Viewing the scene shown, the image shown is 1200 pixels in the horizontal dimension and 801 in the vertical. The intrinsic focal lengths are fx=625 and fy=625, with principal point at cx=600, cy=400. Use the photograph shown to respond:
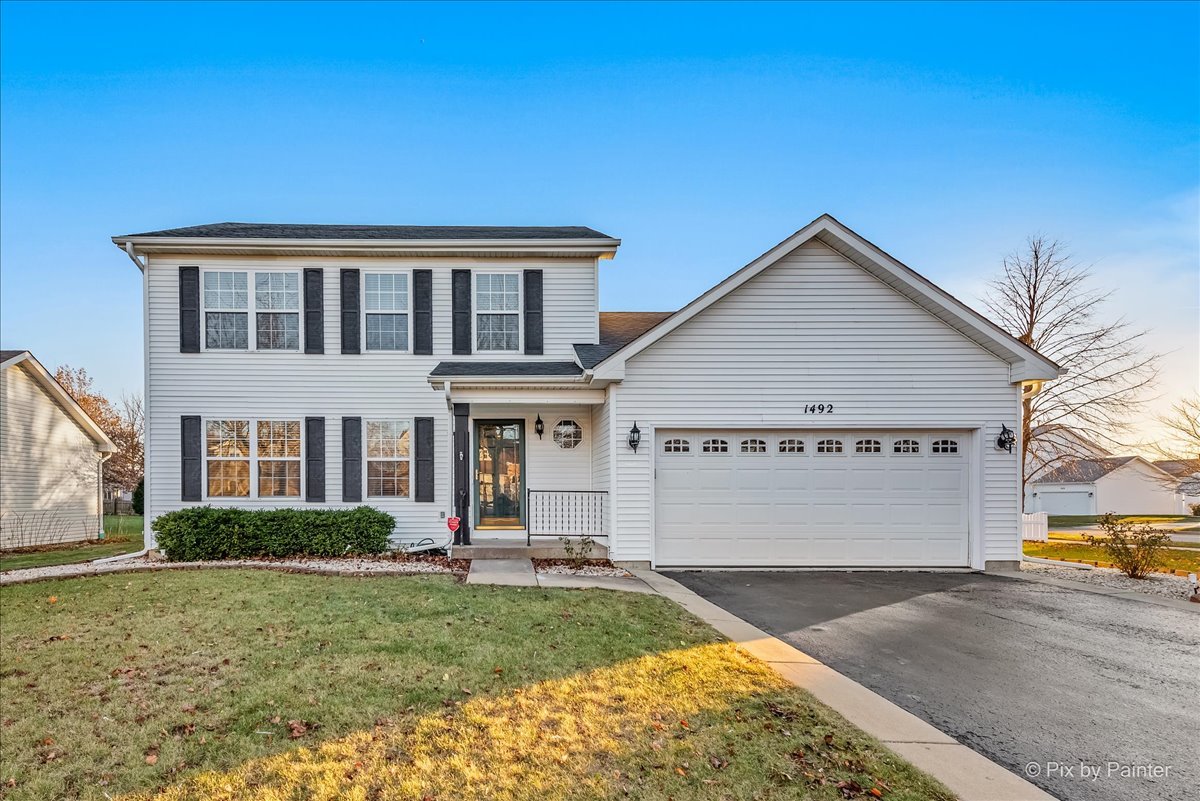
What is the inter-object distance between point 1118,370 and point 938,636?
19293 millimetres

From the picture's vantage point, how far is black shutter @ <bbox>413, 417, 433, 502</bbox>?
42.9 feet

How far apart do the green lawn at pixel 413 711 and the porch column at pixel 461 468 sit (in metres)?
4.40

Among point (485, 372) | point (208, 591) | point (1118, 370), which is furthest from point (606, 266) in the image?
point (1118, 370)

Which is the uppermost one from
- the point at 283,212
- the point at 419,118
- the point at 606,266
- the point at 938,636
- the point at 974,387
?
the point at 419,118

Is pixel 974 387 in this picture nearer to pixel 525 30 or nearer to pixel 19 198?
pixel 525 30

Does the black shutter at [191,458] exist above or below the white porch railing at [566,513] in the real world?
above

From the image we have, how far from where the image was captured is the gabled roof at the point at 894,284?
10.9 m

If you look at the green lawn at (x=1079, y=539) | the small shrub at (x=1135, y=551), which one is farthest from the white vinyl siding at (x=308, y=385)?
the green lawn at (x=1079, y=539)

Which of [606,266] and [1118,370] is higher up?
[606,266]

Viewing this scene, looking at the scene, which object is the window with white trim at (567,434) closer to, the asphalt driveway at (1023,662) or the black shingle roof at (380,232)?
the black shingle roof at (380,232)

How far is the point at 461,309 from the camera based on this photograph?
13.4 m

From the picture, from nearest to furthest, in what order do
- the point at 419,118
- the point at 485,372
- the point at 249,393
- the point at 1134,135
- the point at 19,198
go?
the point at 485,372, the point at 249,393, the point at 1134,135, the point at 419,118, the point at 19,198

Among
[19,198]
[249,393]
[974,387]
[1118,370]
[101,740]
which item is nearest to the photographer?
[101,740]

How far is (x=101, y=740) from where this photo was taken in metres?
4.10
